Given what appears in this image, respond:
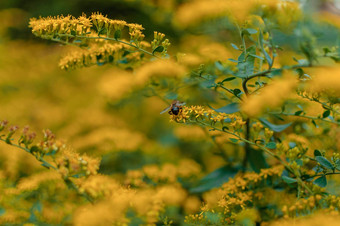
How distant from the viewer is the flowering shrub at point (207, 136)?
860 mm

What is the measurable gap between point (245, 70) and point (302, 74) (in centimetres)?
15

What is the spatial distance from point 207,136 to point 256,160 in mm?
308

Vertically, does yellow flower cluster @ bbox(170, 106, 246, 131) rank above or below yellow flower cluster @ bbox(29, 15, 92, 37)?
below

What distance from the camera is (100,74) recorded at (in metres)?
2.83

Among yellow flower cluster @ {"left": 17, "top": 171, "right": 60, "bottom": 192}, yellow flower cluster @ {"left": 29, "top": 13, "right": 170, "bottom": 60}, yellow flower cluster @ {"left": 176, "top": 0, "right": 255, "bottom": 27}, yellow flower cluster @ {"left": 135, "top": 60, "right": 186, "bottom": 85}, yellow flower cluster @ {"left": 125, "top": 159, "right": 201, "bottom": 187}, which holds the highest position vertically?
yellow flower cluster @ {"left": 29, "top": 13, "right": 170, "bottom": 60}

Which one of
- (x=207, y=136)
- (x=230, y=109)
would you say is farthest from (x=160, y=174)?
(x=230, y=109)

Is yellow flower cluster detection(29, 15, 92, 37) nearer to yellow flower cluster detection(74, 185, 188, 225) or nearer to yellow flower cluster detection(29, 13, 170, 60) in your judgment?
yellow flower cluster detection(29, 13, 170, 60)

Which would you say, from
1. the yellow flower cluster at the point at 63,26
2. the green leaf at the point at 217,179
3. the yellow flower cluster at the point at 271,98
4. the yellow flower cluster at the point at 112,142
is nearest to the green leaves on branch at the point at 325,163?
the yellow flower cluster at the point at 271,98

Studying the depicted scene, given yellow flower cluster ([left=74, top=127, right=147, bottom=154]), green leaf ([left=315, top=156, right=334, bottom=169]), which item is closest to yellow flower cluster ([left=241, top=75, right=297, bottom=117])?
green leaf ([left=315, top=156, right=334, bottom=169])

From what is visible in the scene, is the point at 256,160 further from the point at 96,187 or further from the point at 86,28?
the point at 86,28

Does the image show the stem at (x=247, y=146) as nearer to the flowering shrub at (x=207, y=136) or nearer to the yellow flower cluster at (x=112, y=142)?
the flowering shrub at (x=207, y=136)

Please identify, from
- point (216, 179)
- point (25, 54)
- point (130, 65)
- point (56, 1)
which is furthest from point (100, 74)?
point (216, 179)

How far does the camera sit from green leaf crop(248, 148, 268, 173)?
1.12 m

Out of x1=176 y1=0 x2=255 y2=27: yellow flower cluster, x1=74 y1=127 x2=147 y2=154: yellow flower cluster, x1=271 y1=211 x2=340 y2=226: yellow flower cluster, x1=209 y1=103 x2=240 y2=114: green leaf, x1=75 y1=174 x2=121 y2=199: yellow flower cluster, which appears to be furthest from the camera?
x1=74 y1=127 x2=147 y2=154: yellow flower cluster
